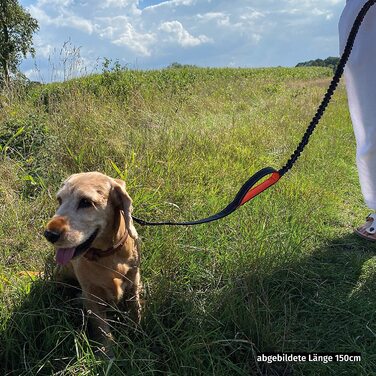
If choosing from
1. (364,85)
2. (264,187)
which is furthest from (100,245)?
(364,85)

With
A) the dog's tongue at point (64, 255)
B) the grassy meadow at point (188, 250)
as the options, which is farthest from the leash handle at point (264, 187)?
the dog's tongue at point (64, 255)

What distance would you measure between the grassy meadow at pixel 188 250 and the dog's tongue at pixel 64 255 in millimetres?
352

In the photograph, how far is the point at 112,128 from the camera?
4.25 m

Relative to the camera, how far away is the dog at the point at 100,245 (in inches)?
75.4

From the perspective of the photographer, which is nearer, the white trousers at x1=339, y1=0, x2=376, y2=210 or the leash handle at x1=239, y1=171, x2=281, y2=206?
the leash handle at x1=239, y1=171, x2=281, y2=206

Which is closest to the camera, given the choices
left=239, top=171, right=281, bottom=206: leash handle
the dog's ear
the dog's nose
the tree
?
the dog's nose

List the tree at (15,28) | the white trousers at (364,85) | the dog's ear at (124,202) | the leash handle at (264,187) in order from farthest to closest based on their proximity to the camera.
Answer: the tree at (15,28) < the white trousers at (364,85) < the leash handle at (264,187) < the dog's ear at (124,202)

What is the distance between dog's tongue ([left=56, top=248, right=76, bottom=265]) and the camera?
1888 mm

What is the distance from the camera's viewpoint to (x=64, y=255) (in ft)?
6.21

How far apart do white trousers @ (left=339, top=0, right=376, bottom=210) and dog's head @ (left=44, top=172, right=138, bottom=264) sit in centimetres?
183

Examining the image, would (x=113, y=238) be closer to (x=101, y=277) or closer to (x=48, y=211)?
(x=101, y=277)

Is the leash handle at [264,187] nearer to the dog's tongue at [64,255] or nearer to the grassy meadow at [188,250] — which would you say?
the grassy meadow at [188,250]

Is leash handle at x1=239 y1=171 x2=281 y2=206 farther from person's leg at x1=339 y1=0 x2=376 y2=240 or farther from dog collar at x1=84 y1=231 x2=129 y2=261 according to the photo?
person's leg at x1=339 y1=0 x2=376 y2=240

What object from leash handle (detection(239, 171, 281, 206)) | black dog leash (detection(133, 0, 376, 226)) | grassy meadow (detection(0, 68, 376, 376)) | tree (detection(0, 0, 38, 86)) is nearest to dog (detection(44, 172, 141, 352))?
grassy meadow (detection(0, 68, 376, 376))
